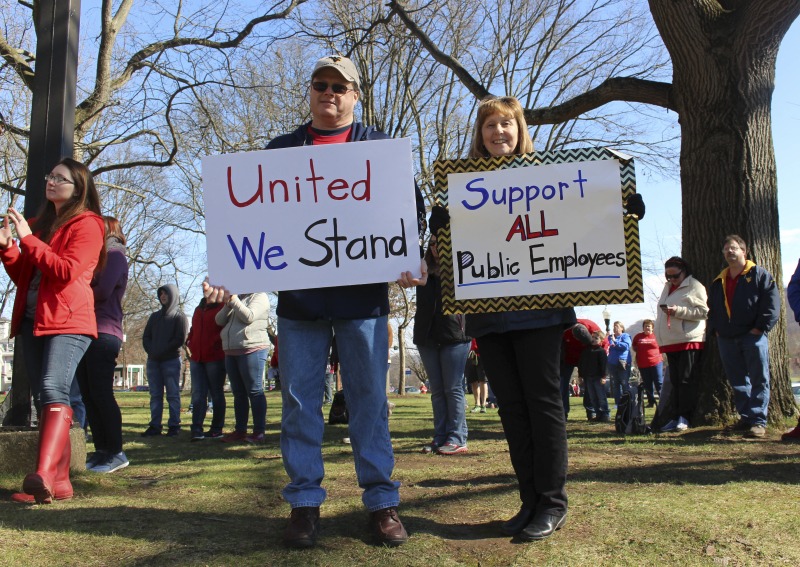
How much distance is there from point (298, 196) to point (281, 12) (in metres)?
11.5

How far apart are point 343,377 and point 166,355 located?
6.17 meters

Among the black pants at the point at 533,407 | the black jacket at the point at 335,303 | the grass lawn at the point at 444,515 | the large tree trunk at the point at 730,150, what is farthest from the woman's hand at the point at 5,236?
the large tree trunk at the point at 730,150

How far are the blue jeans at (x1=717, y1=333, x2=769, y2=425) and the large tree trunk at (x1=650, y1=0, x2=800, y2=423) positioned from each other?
0.38 metres

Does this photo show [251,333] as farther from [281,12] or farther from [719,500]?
[281,12]

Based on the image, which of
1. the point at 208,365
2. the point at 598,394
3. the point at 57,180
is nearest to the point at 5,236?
the point at 57,180

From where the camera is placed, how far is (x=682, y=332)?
746 centimetres

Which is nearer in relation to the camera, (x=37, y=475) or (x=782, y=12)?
(x=37, y=475)

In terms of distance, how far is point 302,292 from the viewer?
3426 millimetres

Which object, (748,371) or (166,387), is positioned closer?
(748,371)

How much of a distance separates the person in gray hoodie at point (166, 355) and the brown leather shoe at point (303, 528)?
5.98 meters

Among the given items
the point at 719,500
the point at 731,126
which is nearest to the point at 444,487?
the point at 719,500

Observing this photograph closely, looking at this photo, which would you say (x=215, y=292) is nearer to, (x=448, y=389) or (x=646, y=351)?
(x=448, y=389)

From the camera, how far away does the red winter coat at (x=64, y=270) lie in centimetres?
402

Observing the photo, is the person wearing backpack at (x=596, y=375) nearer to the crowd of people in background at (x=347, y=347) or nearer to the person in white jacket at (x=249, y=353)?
the crowd of people in background at (x=347, y=347)
